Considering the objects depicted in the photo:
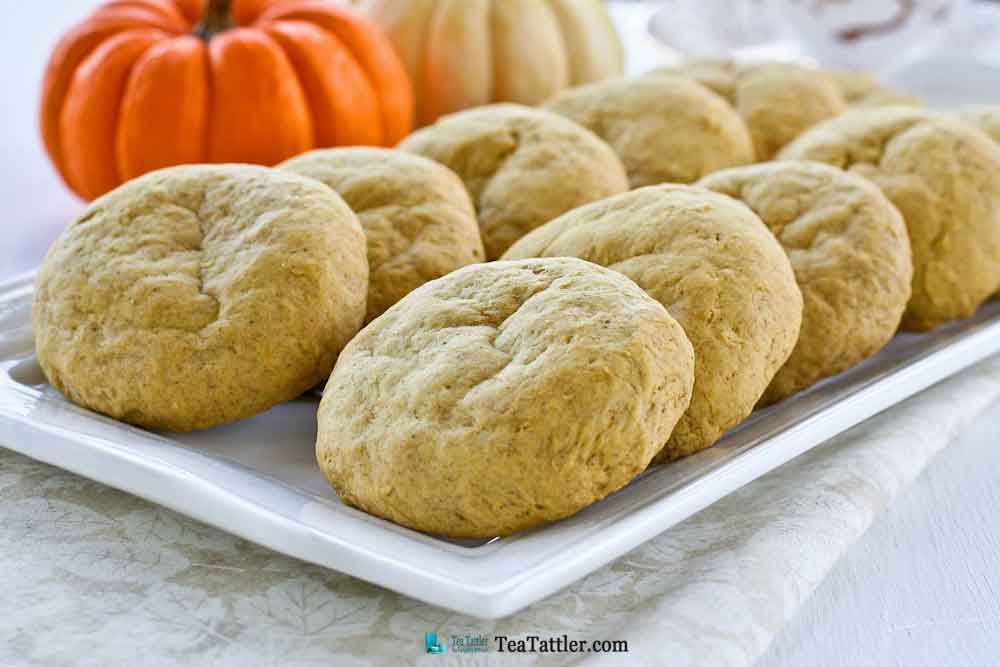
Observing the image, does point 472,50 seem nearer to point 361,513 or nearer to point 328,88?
point 328,88

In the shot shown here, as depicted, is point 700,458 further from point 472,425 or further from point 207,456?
point 207,456

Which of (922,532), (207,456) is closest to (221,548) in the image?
(207,456)

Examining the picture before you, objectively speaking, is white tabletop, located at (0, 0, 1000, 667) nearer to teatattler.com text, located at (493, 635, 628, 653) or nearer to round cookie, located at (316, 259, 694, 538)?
teatattler.com text, located at (493, 635, 628, 653)

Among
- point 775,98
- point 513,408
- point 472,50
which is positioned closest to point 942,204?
point 775,98

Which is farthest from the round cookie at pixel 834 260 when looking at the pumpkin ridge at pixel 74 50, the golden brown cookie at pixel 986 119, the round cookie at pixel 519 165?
the pumpkin ridge at pixel 74 50

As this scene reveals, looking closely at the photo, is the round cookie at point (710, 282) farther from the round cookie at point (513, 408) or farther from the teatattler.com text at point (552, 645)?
the teatattler.com text at point (552, 645)

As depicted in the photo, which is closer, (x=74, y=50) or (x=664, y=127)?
(x=664, y=127)

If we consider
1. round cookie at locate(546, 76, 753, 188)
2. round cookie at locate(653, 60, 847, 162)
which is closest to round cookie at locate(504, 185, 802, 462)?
round cookie at locate(546, 76, 753, 188)
